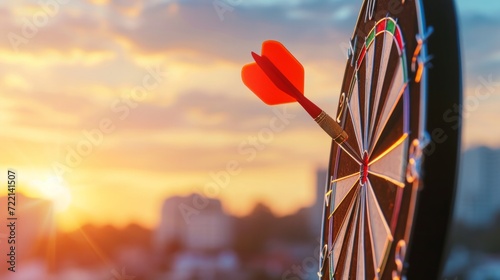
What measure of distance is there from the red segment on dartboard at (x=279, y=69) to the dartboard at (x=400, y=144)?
29 cm

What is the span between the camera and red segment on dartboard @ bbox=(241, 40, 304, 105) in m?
2.92

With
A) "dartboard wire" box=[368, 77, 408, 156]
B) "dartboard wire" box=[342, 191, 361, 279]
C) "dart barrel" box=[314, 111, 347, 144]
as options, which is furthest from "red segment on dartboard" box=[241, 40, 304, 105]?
"dartboard wire" box=[342, 191, 361, 279]

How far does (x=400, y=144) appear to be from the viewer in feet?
7.47

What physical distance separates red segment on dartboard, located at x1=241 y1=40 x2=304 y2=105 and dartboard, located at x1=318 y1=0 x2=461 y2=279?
294 mm

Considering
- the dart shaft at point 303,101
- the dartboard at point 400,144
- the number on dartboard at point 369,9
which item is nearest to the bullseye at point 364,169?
the dartboard at point 400,144

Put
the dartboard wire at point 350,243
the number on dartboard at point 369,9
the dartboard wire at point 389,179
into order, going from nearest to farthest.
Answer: the dartboard wire at point 389,179, the dartboard wire at point 350,243, the number on dartboard at point 369,9

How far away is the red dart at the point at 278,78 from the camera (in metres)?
2.80

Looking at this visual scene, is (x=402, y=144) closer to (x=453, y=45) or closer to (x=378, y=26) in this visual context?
(x=453, y=45)

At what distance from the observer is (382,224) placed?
2383 mm

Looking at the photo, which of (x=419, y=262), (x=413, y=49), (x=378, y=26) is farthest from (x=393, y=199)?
(x=378, y=26)

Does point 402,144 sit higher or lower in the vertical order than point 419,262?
higher

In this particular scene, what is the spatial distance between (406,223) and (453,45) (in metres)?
0.55

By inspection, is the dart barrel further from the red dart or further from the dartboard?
the dartboard

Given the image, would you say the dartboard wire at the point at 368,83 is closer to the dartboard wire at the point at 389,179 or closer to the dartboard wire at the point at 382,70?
the dartboard wire at the point at 382,70
